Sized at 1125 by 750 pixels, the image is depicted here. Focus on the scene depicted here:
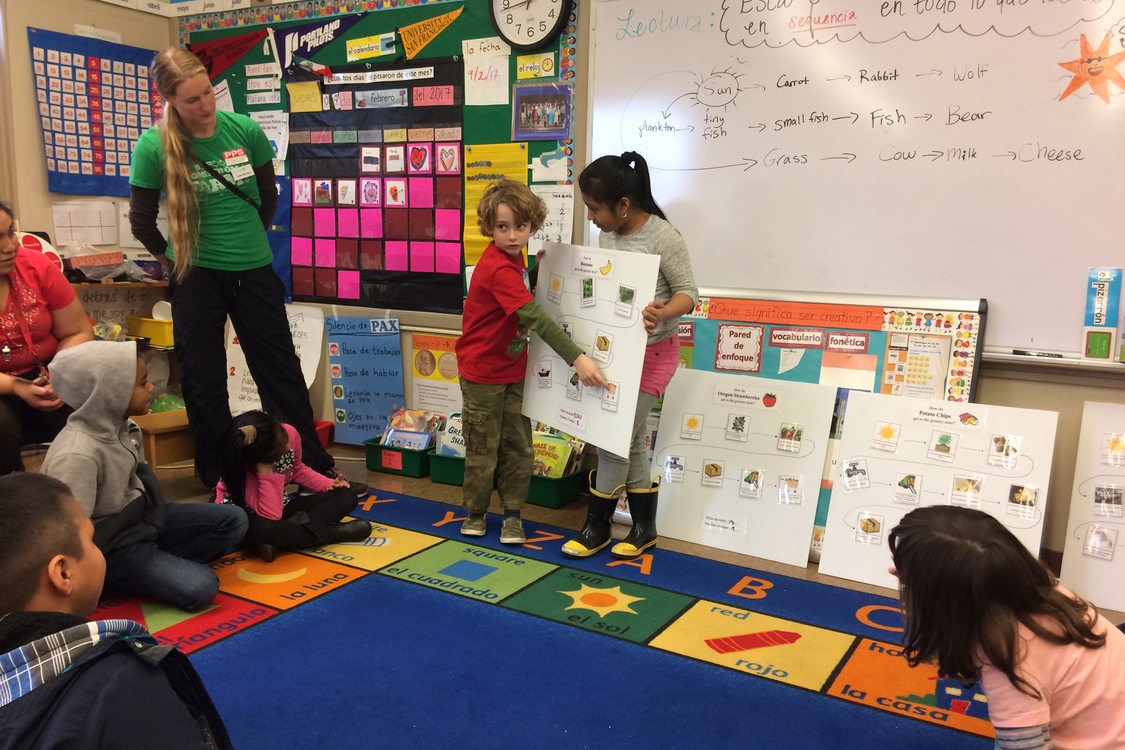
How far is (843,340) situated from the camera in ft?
9.50

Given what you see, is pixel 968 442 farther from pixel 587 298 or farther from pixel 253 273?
pixel 253 273

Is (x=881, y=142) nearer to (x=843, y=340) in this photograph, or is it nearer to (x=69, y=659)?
(x=843, y=340)

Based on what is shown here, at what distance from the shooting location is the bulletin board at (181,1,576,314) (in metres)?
3.67

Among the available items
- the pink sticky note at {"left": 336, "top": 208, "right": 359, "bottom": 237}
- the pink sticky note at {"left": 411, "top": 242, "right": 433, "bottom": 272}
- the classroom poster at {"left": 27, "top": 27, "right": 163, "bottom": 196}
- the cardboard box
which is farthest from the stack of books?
the classroom poster at {"left": 27, "top": 27, "right": 163, "bottom": 196}

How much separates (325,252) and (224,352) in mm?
1023

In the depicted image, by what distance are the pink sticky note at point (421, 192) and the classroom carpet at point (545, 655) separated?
1.68 meters

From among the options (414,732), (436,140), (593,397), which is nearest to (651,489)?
(593,397)

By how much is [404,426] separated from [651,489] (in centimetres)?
140

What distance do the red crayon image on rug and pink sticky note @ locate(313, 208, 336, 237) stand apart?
2810mm

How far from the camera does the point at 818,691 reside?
6.49 feet

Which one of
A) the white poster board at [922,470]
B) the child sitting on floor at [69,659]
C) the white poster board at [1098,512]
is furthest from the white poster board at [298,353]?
the white poster board at [1098,512]

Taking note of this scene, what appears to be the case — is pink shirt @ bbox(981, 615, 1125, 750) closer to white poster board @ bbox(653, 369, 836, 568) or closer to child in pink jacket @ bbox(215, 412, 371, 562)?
white poster board @ bbox(653, 369, 836, 568)

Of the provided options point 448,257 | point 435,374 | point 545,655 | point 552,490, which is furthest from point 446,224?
point 545,655

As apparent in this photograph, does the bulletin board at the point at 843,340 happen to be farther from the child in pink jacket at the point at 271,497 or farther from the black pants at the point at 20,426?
the black pants at the point at 20,426
